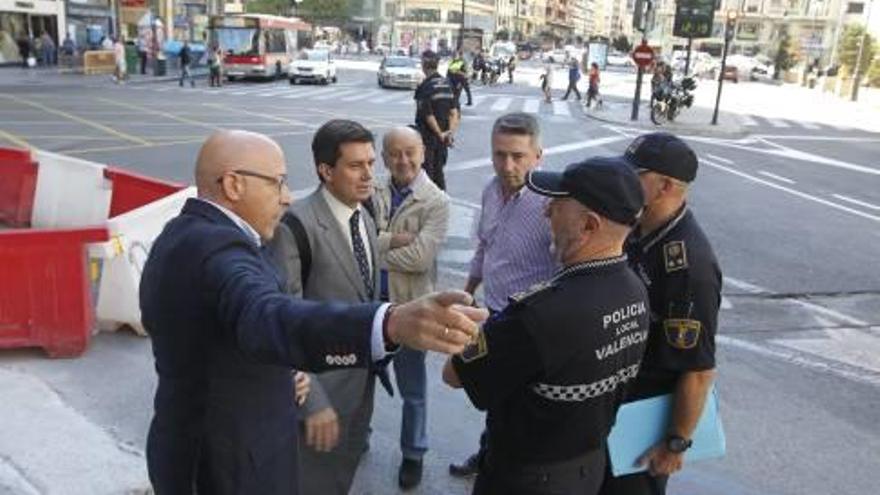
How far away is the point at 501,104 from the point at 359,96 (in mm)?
5175

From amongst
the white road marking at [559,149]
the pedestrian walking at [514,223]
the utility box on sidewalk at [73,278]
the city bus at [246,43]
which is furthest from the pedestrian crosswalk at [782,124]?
the pedestrian walking at [514,223]

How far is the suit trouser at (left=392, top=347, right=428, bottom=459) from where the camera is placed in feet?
12.8

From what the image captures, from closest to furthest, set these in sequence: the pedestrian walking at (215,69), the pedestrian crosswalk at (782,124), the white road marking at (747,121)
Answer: the pedestrian crosswalk at (782,124)
the white road marking at (747,121)
the pedestrian walking at (215,69)

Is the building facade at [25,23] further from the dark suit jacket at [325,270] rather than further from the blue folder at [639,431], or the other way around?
the blue folder at [639,431]

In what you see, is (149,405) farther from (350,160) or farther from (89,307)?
(350,160)

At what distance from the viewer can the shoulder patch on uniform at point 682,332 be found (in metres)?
2.51

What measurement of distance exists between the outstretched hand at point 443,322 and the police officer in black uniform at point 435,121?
8534 mm

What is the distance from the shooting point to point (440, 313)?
1500 millimetres

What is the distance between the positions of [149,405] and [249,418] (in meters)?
Answer: 2.85

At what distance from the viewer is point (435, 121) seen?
1016 cm

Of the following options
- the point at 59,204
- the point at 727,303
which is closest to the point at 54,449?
the point at 59,204

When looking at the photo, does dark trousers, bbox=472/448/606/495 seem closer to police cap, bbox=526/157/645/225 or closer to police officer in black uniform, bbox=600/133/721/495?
police officer in black uniform, bbox=600/133/721/495

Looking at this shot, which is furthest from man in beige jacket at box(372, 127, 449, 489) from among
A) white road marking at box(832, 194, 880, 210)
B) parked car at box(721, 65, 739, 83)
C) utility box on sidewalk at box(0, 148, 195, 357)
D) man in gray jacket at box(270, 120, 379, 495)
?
parked car at box(721, 65, 739, 83)

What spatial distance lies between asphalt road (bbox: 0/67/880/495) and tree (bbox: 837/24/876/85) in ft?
83.3
